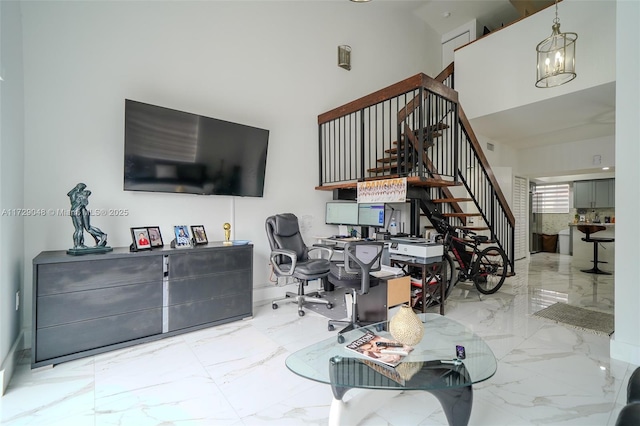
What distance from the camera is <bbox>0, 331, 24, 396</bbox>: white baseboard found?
6.10 ft

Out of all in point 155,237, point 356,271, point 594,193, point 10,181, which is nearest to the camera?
point 10,181

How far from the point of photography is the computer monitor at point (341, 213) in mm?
4113

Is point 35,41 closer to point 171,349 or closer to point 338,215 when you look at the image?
point 171,349

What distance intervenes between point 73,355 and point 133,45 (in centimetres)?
277

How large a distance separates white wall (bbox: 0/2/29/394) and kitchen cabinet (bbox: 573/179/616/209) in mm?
10455

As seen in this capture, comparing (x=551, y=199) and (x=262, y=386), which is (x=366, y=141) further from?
(x=551, y=199)

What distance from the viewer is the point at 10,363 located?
6.67 ft

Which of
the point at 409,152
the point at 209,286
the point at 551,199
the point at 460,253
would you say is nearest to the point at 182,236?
the point at 209,286

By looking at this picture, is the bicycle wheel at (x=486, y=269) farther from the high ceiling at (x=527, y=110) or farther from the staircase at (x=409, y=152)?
the high ceiling at (x=527, y=110)

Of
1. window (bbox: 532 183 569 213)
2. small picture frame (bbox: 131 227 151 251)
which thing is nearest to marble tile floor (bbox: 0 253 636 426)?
small picture frame (bbox: 131 227 151 251)

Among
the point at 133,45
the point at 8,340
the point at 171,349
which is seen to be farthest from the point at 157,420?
the point at 133,45

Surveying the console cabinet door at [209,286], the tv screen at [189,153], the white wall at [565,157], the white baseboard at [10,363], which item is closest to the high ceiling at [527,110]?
the white wall at [565,157]

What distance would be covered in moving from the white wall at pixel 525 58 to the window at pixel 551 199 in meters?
5.51

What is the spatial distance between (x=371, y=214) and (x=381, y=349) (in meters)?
2.49
